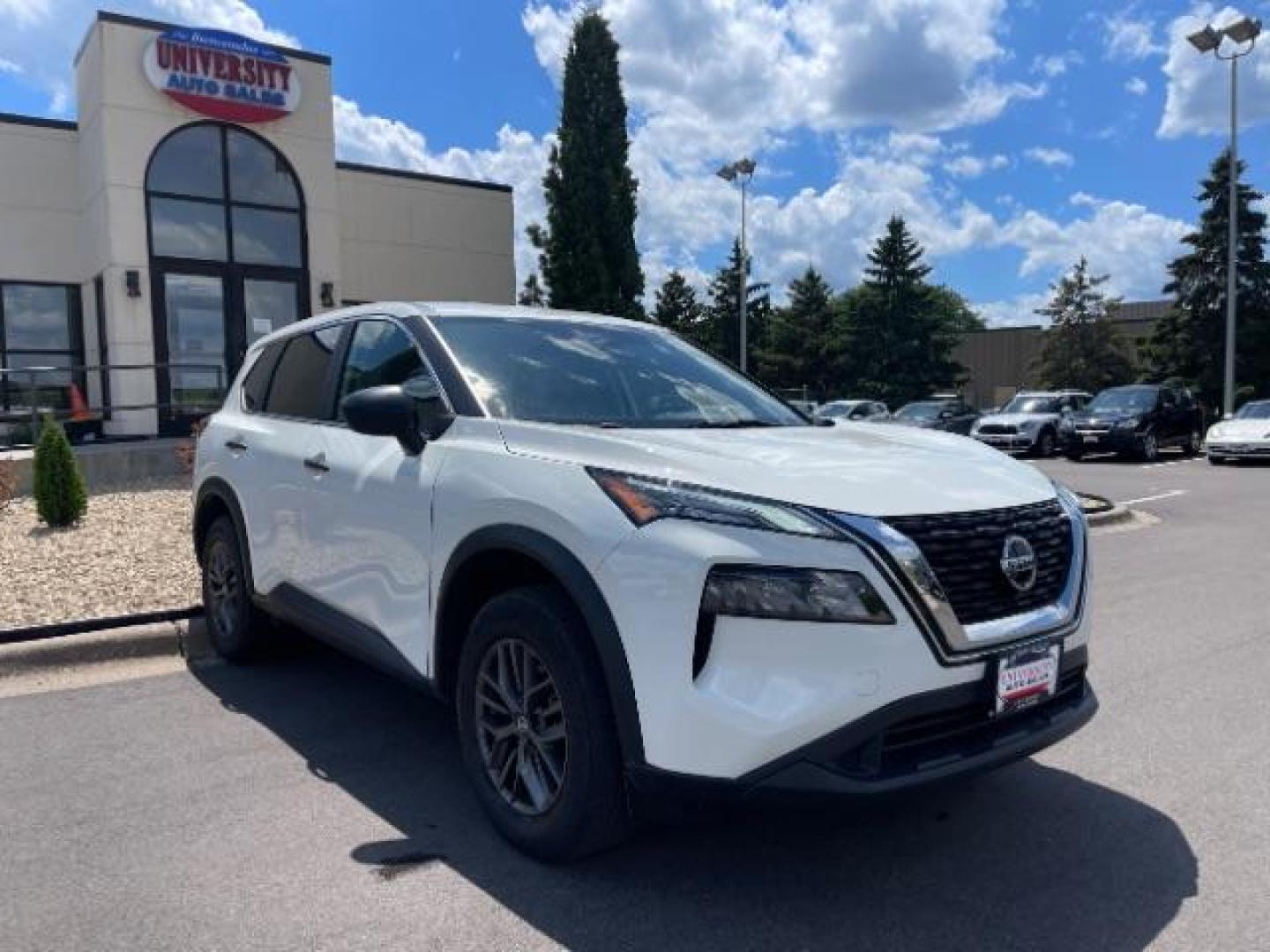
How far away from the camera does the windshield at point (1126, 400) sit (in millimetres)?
21984

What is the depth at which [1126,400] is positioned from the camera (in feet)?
73.5

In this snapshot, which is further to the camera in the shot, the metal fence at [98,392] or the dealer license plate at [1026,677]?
the metal fence at [98,392]

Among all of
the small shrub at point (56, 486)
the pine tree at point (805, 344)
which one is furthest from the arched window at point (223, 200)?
the pine tree at point (805, 344)

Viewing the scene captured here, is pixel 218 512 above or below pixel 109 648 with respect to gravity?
above

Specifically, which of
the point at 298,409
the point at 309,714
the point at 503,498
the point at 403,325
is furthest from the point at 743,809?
the point at 298,409

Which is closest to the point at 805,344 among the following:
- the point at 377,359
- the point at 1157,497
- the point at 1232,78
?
the point at 1232,78

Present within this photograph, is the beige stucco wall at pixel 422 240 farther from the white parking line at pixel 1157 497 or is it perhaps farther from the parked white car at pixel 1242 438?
the parked white car at pixel 1242 438

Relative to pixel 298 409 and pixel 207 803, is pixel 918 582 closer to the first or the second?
pixel 207 803

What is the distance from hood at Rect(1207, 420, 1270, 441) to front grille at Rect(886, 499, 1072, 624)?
2007 centimetres

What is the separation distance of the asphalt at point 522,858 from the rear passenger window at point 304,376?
54.9 inches

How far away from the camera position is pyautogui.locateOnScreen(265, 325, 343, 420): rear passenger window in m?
4.63

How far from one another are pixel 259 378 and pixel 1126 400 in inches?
842

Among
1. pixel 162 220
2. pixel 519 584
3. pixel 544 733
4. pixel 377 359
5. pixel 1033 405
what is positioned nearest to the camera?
pixel 544 733

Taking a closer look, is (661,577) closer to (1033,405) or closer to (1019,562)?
(1019,562)
